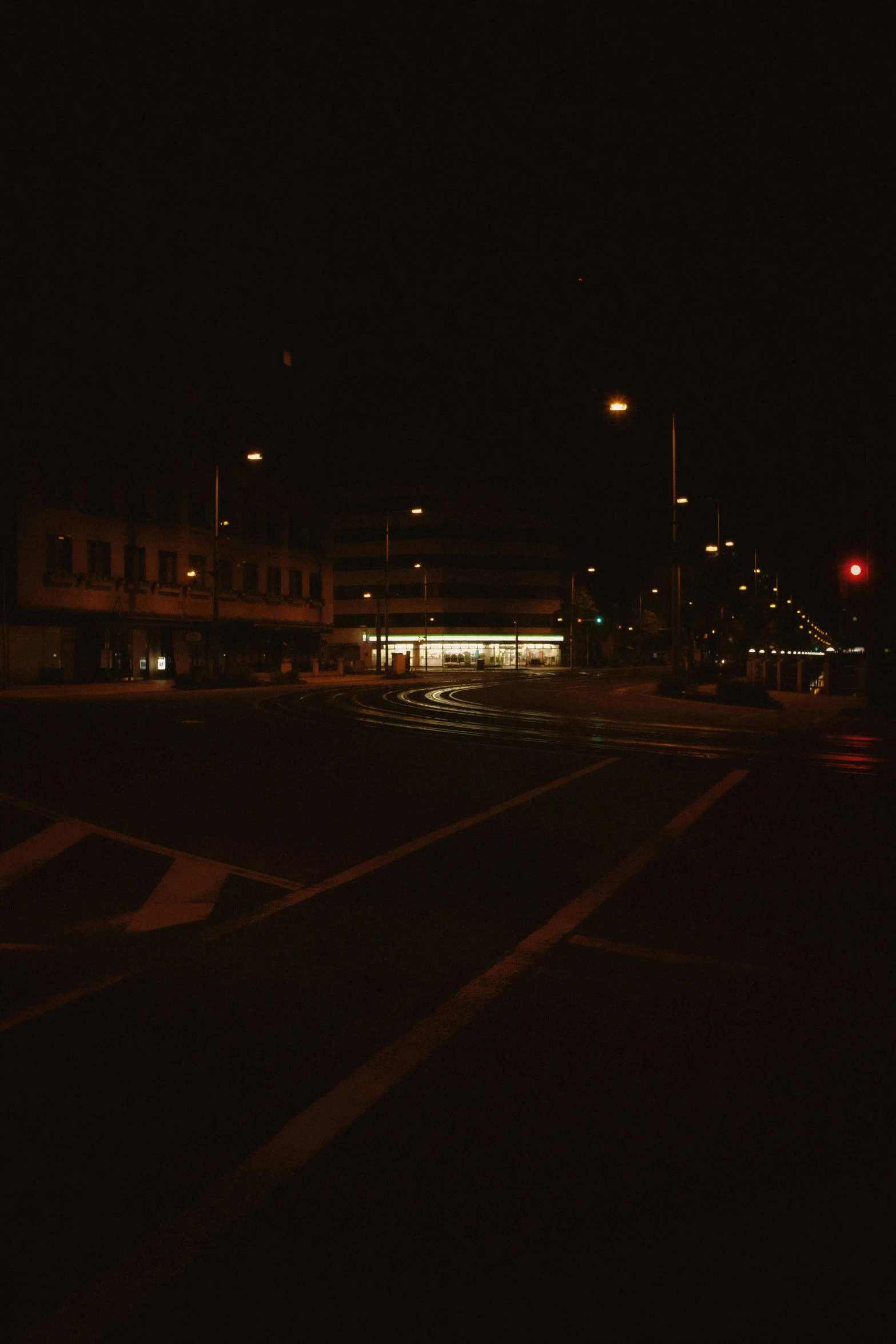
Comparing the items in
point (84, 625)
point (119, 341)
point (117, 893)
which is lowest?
point (117, 893)

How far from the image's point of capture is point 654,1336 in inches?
111

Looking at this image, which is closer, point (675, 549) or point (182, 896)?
point (182, 896)

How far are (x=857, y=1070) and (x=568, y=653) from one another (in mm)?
110138

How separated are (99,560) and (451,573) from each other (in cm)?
5549

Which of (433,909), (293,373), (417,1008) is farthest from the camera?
(293,373)

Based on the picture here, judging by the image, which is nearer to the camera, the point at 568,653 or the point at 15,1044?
the point at 15,1044

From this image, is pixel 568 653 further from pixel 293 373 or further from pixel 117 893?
pixel 117 893

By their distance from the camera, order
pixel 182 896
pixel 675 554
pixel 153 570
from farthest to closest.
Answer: pixel 153 570 < pixel 675 554 < pixel 182 896

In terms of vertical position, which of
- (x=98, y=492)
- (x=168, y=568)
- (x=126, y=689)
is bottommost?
(x=126, y=689)

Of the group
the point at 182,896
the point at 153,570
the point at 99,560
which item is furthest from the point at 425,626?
the point at 182,896

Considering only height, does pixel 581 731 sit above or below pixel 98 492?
below

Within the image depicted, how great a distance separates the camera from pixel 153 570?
6003 centimetres

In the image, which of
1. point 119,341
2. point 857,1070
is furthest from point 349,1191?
point 119,341

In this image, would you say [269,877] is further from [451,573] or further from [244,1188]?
[451,573]
